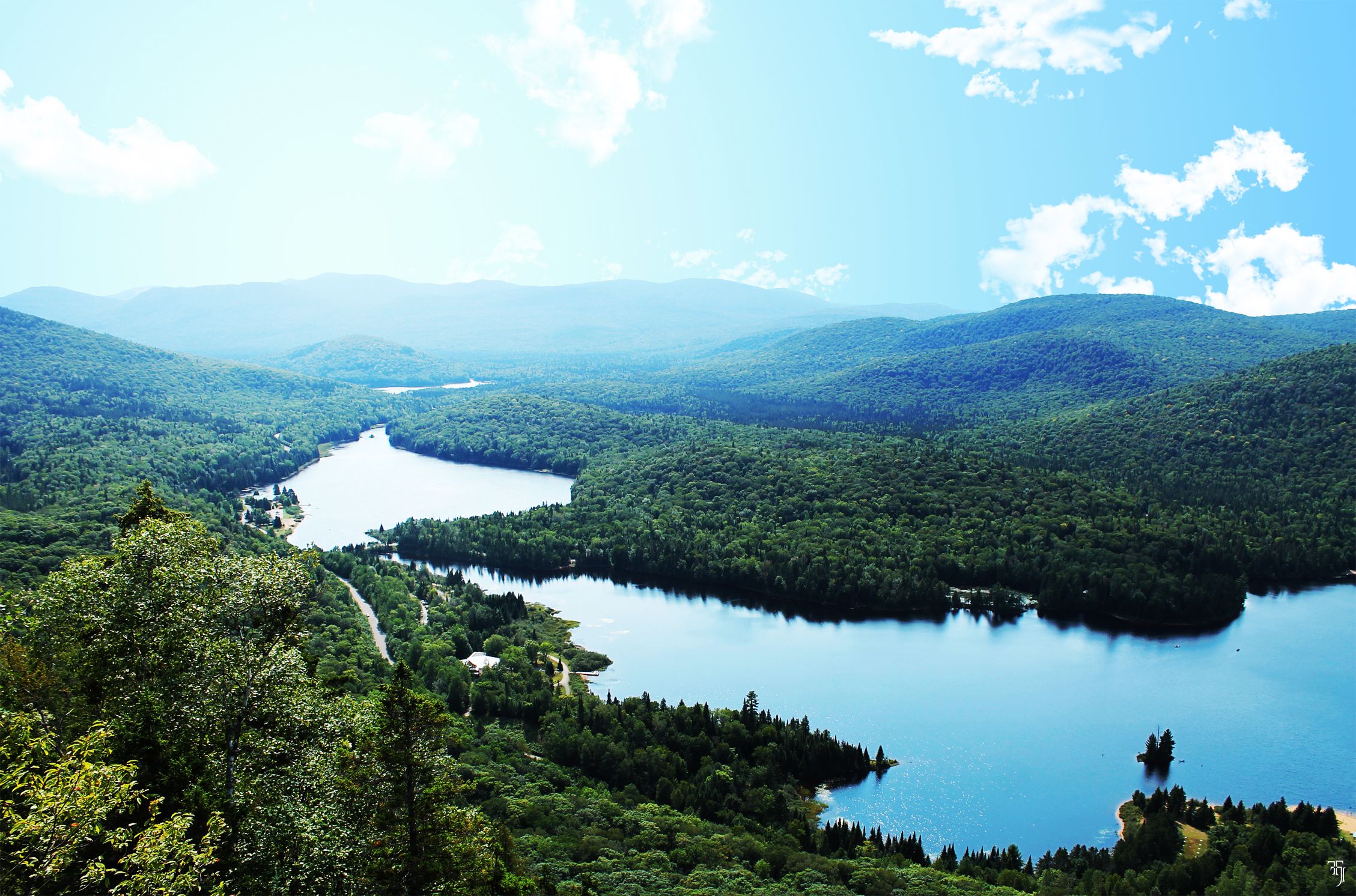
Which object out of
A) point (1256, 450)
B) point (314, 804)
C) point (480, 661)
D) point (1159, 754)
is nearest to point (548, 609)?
point (480, 661)

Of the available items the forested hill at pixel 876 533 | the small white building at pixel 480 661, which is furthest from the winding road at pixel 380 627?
the forested hill at pixel 876 533

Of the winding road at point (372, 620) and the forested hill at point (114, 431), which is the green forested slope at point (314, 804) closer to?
the winding road at point (372, 620)

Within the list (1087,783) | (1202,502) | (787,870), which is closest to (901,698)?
(1087,783)

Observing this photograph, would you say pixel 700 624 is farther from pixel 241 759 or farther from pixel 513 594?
pixel 241 759

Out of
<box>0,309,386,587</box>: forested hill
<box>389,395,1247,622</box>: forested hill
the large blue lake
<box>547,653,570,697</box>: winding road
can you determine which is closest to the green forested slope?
the large blue lake

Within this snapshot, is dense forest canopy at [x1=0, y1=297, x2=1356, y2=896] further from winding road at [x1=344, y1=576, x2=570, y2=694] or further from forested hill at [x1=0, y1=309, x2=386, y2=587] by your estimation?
forested hill at [x1=0, y1=309, x2=386, y2=587]

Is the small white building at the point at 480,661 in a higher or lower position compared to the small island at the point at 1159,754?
lower
